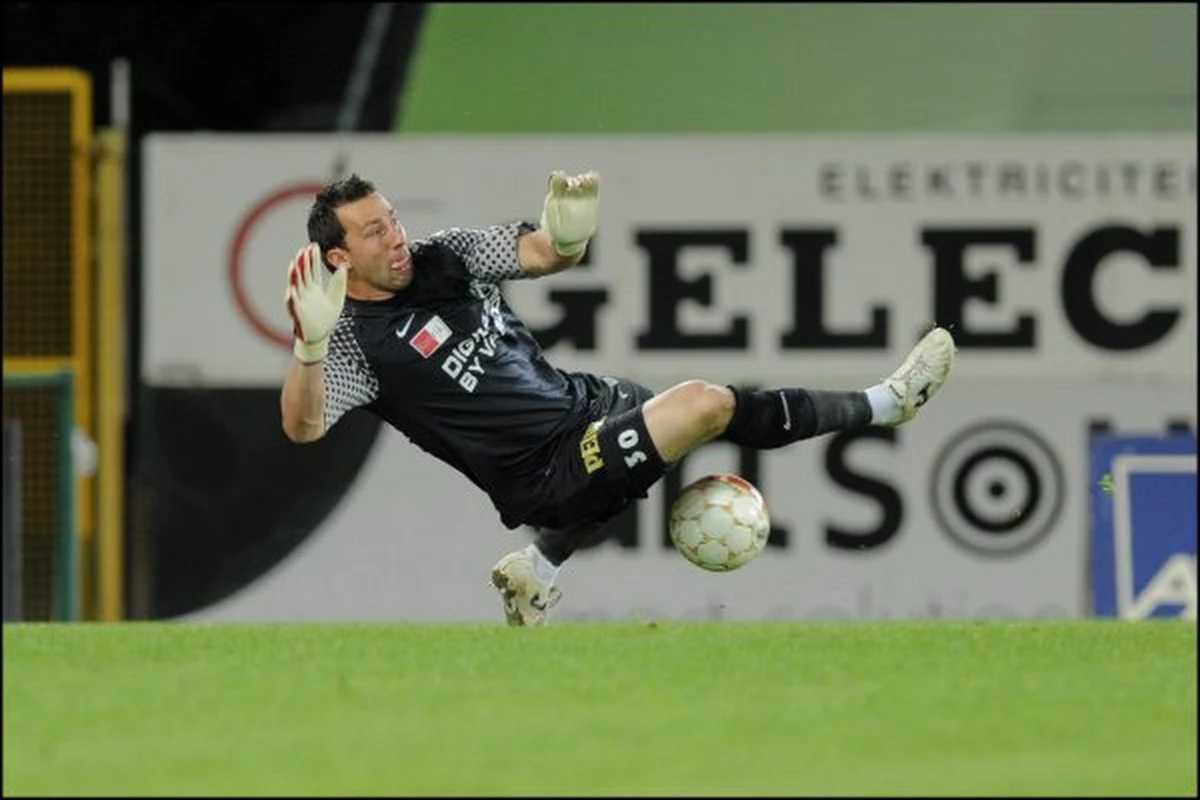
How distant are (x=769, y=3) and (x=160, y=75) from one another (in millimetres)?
3414

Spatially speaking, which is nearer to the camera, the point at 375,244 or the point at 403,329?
the point at 375,244

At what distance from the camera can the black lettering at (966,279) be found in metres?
17.9

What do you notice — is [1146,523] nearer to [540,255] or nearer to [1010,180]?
[1010,180]

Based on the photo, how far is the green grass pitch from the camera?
825 cm

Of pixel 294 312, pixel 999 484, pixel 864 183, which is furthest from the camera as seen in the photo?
pixel 864 183

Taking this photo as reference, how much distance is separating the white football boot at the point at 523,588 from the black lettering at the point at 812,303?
19.9 ft

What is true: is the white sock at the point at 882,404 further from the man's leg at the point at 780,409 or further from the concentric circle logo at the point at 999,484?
the concentric circle logo at the point at 999,484

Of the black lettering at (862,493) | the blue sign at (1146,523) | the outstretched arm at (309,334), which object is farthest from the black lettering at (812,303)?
the outstretched arm at (309,334)

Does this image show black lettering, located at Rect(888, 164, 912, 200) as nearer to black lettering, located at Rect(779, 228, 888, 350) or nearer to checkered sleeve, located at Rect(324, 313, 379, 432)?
black lettering, located at Rect(779, 228, 888, 350)

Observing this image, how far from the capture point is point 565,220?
11609 mm

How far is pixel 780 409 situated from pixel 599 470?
686 millimetres

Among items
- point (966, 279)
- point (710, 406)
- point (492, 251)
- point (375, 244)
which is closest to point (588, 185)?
point (492, 251)

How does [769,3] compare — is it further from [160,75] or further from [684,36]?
[160,75]

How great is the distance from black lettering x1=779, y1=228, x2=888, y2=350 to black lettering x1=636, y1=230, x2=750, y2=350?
25 cm
